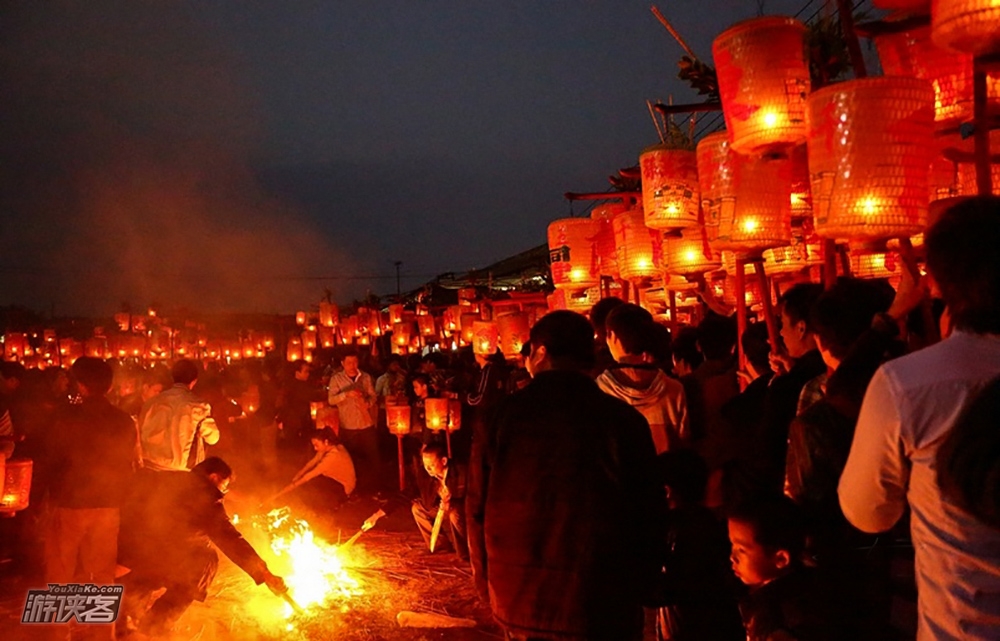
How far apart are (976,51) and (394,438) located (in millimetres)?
14946

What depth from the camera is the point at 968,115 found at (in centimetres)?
398

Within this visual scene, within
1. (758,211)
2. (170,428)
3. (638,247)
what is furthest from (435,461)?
(758,211)

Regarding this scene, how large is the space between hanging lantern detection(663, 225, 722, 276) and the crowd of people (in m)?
1.49

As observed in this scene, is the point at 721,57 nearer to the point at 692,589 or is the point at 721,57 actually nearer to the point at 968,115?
the point at 968,115

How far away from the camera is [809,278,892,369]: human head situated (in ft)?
8.76

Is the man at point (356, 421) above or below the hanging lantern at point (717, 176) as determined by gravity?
below

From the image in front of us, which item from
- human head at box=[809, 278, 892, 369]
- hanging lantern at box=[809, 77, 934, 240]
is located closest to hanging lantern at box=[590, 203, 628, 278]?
hanging lantern at box=[809, 77, 934, 240]

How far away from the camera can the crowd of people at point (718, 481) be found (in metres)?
1.71

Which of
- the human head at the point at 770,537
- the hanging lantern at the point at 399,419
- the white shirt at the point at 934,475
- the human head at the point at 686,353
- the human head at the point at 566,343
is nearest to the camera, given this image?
the white shirt at the point at 934,475

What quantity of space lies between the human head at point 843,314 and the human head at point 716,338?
2.11 m

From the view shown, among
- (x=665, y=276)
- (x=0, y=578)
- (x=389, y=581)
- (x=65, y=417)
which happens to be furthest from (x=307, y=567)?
(x=665, y=276)

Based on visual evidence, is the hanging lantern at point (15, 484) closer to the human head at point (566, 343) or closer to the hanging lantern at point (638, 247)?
the human head at point (566, 343)

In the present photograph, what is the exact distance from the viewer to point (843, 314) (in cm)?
268

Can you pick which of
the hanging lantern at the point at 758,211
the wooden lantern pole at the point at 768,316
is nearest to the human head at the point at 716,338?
the wooden lantern pole at the point at 768,316
